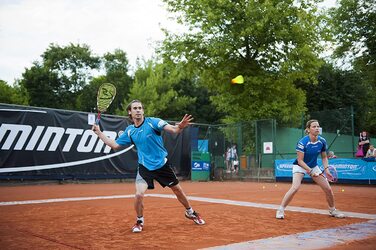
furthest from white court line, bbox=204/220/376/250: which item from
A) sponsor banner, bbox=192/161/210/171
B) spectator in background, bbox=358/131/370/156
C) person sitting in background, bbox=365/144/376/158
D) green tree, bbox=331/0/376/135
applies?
green tree, bbox=331/0/376/135

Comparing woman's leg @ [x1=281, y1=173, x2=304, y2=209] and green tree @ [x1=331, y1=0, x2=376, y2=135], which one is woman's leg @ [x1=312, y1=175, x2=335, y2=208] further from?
green tree @ [x1=331, y1=0, x2=376, y2=135]

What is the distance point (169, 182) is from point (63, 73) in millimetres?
49513

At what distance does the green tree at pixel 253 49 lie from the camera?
23641 millimetres

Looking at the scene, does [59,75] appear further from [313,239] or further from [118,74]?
[313,239]

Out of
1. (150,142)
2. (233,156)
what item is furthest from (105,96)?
(233,156)

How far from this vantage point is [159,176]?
6.16 m

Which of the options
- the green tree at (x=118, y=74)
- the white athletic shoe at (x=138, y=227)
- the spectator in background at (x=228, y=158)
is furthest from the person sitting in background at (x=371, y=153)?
the green tree at (x=118, y=74)

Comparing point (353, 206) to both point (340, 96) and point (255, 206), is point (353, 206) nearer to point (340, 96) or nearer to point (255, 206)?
point (255, 206)

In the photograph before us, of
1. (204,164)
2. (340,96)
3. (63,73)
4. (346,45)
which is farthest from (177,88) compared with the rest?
(204,164)

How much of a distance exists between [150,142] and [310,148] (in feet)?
10.1

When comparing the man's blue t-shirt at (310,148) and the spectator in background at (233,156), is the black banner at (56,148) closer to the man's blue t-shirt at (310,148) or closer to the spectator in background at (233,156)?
the spectator in background at (233,156)

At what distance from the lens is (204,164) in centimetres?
2291

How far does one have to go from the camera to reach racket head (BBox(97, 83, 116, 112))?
26.5ft

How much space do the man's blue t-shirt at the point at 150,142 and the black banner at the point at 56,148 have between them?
39.0 feet
